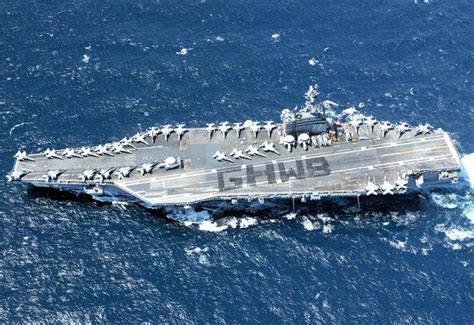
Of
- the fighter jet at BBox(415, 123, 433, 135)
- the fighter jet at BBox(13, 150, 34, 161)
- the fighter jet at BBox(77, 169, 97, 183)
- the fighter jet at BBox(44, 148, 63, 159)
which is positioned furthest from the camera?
the fighter jet at BBox(415, 123, 433, 135)

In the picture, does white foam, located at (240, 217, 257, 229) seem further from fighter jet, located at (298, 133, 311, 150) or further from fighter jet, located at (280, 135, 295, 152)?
fighter jet, located at (298, 133, 311, 150)

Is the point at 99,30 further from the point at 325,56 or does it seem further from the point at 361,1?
the point at 361,1

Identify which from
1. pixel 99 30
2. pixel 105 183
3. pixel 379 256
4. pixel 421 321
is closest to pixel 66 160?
pixel 105 183

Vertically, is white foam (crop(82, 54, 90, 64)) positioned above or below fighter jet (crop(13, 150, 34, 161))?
above

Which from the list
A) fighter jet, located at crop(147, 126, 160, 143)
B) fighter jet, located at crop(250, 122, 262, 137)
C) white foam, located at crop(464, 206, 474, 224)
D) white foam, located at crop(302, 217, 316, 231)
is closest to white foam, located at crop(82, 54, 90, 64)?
fighter jet, located at crop(147, 126, 160, 143)

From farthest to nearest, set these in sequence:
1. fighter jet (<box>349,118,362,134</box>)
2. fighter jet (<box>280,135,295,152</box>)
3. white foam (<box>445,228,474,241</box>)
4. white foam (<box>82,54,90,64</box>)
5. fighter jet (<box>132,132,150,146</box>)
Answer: white foam (<box>82,54,90,64</box>)
fighter jet (<box>349,118,362,134</box>)
fighter jet (<box>132,132,150,146</box>)
fighter jet (<box>280,135,295,152</box>)
white foam (<box>445,228,474,241</box>)

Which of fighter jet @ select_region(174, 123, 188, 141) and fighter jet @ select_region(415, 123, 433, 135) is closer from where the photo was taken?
fighter jet @ select_region(415, 123, 433, 135)

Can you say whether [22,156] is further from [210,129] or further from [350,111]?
[350,111]
